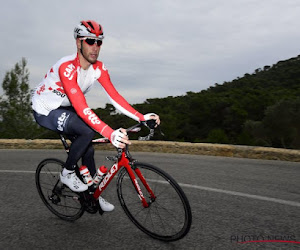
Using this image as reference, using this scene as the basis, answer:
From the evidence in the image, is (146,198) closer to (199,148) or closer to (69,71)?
(69,71)

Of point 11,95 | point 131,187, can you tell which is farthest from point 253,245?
point 11,95

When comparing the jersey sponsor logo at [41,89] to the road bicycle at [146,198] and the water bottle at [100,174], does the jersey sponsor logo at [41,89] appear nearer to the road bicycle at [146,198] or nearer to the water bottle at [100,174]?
the road bicycle at [146,198]

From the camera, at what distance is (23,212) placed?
3.88 meters

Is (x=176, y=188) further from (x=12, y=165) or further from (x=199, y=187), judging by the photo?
(x=12, y=165)

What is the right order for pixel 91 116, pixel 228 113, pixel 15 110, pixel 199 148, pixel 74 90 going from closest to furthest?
pixel 91 116 < pixel 74 90 < pixel 199 148 < pixel 15 110 < pixel 228 113

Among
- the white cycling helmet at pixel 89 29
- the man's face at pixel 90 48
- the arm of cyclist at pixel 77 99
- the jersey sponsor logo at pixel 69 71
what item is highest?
the white cycling helmet at pixel 89 29

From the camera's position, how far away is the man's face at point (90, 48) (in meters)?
3.11

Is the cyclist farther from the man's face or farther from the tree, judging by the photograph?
the tree

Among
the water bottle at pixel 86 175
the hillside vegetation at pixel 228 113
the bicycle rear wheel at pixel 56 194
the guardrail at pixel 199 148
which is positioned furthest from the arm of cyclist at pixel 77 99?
the hillside vegetation at pixel 228 113

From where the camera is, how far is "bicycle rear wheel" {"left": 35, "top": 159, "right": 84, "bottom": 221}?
3615 mm

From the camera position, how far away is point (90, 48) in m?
3.13

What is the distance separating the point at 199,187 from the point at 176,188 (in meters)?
2.39

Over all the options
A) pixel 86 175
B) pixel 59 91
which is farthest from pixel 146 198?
pixel 59 91

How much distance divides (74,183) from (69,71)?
3.72 feet
